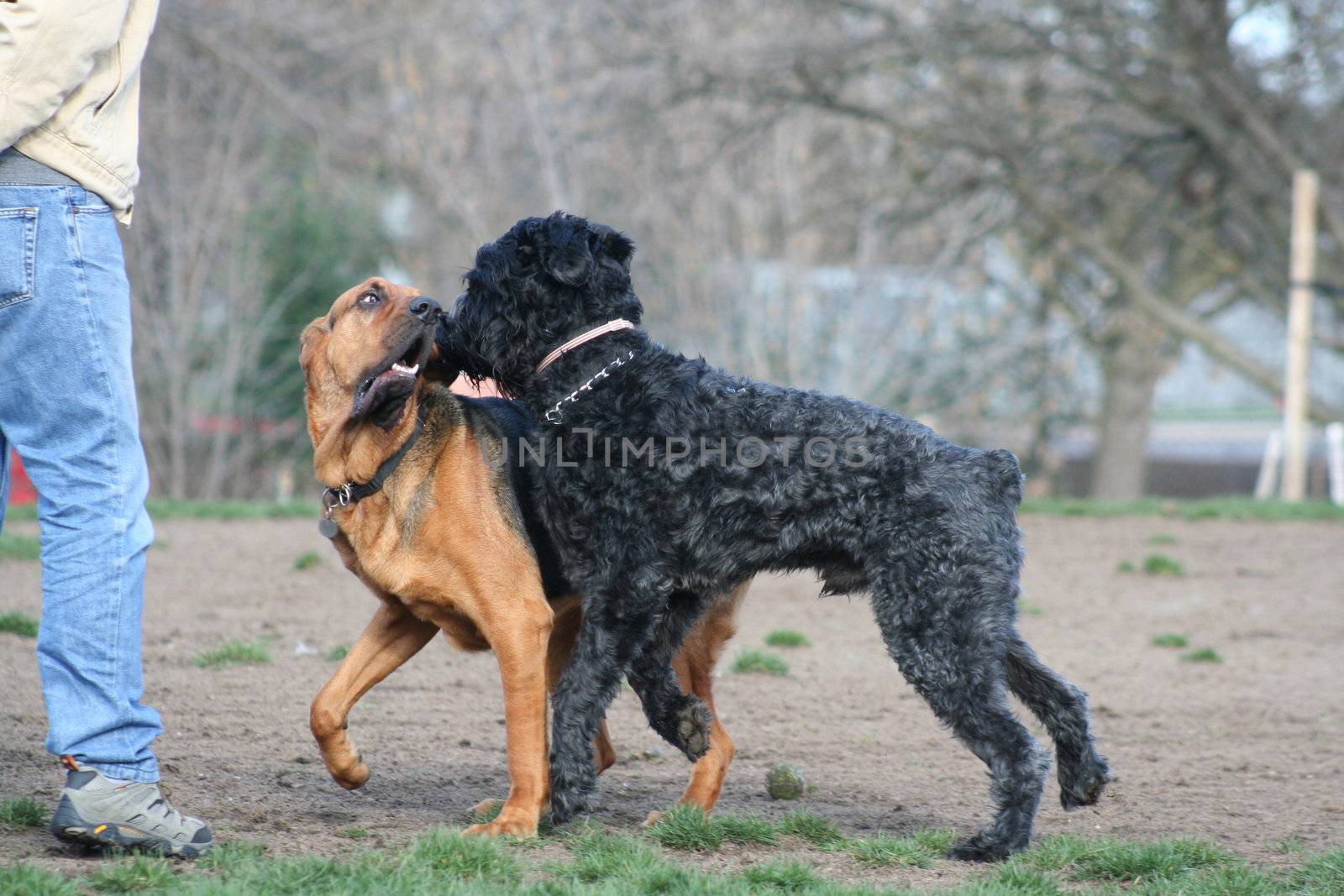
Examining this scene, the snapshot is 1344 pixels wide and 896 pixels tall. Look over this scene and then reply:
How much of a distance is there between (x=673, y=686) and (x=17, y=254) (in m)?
2.16

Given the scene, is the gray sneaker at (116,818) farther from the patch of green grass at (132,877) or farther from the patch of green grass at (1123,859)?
the patch of green grass at (1123,859)

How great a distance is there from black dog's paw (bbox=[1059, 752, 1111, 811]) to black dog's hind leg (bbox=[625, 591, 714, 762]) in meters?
1.08

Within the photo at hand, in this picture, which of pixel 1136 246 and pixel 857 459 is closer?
pixel 857 459

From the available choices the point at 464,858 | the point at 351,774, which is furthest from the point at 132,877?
the point at 351,774

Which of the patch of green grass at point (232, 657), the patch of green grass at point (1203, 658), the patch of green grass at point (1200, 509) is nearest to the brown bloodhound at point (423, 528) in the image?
the patch of green grass at point (232, 657)

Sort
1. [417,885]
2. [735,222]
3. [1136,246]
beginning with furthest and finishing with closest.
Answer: [1136,246] → [735,222] → [417,885]

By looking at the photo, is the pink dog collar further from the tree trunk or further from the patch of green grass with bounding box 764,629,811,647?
the tree trunk

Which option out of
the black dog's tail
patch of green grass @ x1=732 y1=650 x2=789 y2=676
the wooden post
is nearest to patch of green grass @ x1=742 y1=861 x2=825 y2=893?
the black dog's tail

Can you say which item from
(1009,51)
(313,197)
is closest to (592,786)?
(1009,51)

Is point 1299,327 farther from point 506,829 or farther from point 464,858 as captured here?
point 464,858

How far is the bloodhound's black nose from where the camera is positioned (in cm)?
400

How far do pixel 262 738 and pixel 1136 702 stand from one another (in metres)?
3.79

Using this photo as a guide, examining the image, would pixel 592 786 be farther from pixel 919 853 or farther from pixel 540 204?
pixel 540 204

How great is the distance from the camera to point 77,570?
322 centimetres
